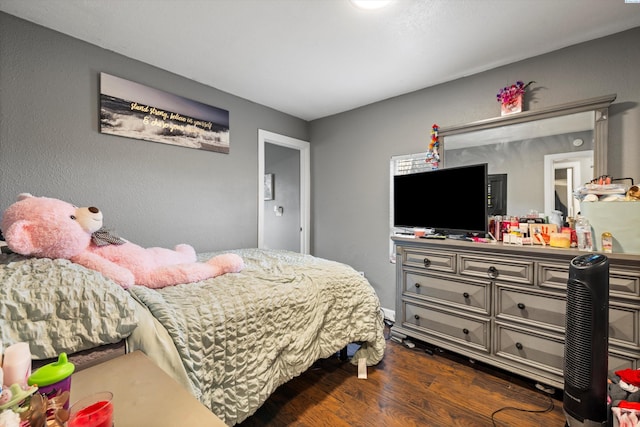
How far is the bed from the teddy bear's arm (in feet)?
0.24

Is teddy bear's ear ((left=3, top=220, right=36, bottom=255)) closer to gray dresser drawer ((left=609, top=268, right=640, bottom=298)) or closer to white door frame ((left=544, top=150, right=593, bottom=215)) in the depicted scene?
gray dresser drawer ((left=609, top=268, right=640, bottom=298))

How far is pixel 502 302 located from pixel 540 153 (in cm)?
118

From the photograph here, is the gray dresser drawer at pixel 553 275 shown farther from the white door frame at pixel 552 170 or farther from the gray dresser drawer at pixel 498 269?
the white door frame at pixel 552 170

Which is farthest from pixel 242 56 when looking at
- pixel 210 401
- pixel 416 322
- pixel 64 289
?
pixel 416 322

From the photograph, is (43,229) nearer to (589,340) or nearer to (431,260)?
(431,260)

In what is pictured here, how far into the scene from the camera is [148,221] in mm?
2287

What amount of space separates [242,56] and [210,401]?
7.61 feet

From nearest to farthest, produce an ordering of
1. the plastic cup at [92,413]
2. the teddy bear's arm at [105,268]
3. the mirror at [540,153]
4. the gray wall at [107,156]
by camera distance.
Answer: the plastic cup at [92,413] → the teddy bear's arm at [105,268] → the gray wall at [107,156] → the mirror at [540,153]

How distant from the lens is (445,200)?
2.30 metres

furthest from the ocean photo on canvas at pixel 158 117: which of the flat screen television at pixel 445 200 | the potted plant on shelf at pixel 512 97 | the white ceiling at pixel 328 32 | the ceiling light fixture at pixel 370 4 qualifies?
the potted plant on shelf at pixel 512 97

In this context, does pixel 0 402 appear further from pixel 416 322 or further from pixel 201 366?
pixel 416 322

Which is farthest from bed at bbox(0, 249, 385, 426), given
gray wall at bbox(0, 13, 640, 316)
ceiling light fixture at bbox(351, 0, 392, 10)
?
ceiling light fixture at bbox(351, 0, 392, 10)

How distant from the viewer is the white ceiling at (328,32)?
1.62 metres

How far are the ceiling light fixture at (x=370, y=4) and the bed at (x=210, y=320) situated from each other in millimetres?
1690
